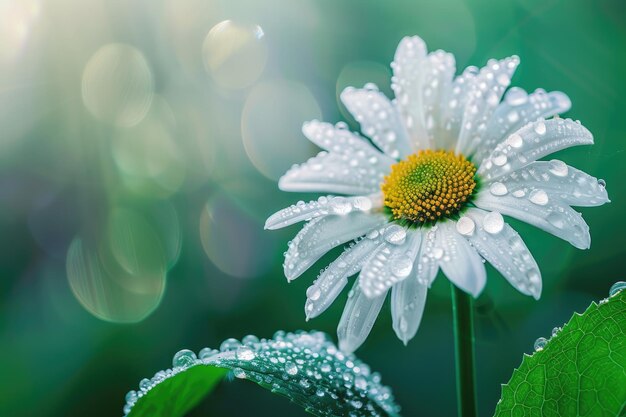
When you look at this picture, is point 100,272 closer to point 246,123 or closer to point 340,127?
point 246,123

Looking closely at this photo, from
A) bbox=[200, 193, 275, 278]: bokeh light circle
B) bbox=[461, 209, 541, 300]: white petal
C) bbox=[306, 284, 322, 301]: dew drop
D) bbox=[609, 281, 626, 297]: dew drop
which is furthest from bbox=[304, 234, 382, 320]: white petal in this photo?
bbox=[200, 193, 275, 278]: bokeh light circle

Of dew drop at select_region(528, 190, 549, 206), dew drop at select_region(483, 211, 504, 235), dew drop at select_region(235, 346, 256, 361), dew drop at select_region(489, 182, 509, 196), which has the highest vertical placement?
dew drop at select_region(489, 182, 509, 196)

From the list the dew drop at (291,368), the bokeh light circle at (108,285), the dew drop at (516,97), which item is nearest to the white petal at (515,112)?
the dew drop at (516,97)

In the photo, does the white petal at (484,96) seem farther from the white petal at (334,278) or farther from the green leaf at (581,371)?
the green leaf at (581,371)

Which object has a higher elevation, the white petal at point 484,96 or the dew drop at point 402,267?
the white petal at point 484,96

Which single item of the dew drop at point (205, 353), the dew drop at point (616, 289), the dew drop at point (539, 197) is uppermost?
the dew drop at point (539, 197)

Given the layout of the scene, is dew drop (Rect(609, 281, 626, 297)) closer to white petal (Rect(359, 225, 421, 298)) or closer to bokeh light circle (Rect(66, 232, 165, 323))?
white petal (Rect(359, 225, 421, 298))

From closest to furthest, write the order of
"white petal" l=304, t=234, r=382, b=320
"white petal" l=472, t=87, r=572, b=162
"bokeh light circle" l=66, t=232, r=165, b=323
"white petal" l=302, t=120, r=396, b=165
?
"white petal" l=304, t=234, r=382, b=320 → "white petal" l=472, t=87, r=572, b=162 → "white petal" l=302, t=120, r=396, b=165 → "bokeh light circle" l=66, t=232, r=165, b=323
